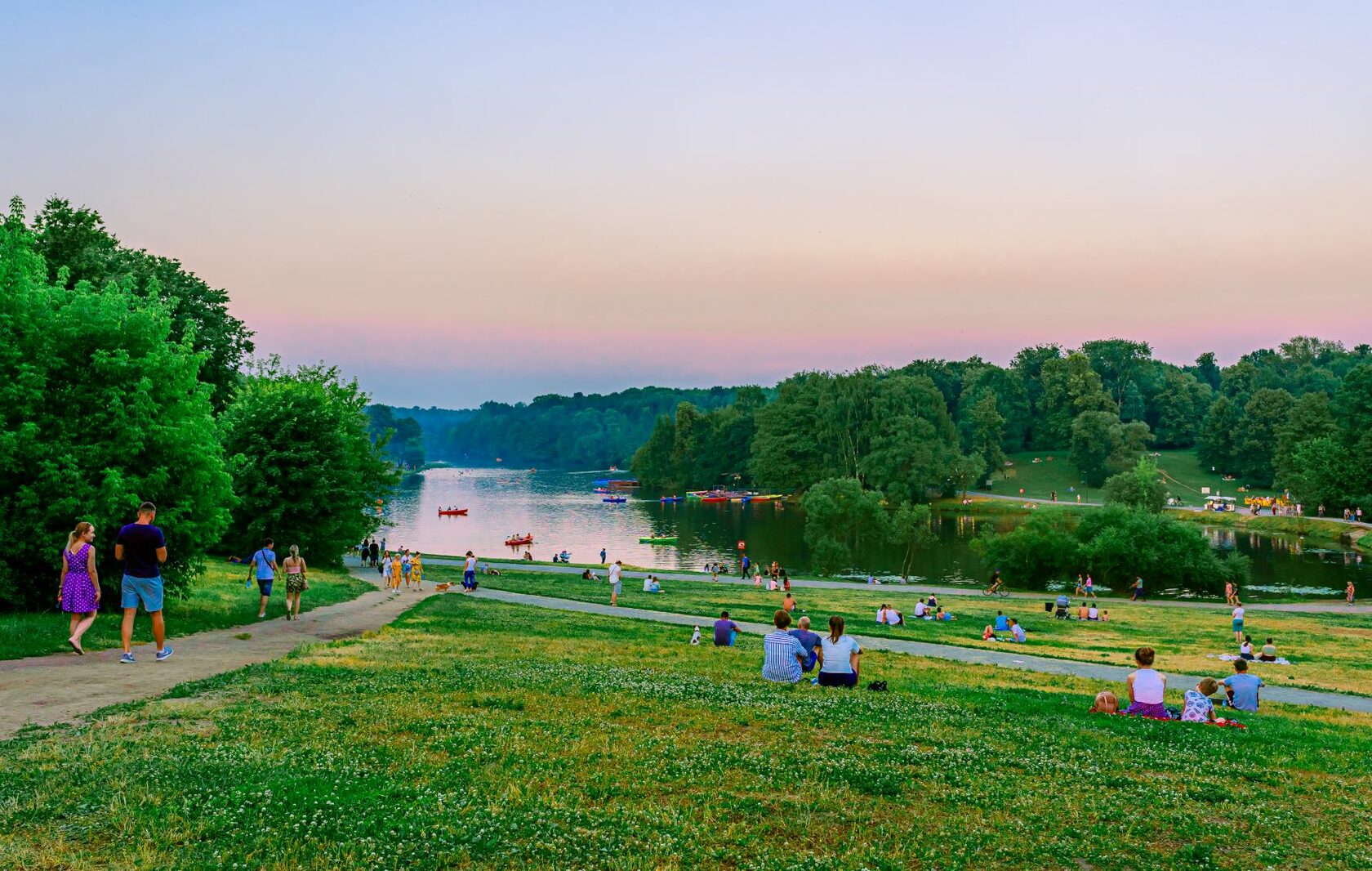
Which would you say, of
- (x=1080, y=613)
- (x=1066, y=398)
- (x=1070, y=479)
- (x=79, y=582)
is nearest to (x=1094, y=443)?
(x=1070, y=479)

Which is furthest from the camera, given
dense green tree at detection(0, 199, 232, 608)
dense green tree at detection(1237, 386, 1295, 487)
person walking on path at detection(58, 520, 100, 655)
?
dense green tree at detection(1237, 386, 1295, 487)

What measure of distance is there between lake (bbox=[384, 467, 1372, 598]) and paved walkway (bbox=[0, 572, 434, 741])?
3520 cm

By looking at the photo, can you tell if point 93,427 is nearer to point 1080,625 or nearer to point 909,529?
point 1080,625

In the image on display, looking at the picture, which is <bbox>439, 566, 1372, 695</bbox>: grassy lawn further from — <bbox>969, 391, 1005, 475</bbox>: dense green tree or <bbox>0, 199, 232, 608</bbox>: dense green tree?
<bbox>969, 391, 1005, 475</bbox>: dense green tree

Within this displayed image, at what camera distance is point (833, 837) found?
783cm

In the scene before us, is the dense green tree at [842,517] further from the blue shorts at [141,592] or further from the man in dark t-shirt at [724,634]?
the blue shorts at [141,592]

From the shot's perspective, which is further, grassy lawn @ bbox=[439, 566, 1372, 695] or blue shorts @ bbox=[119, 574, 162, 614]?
grassy lawn @ bbox=[439, 566, 1372, 695]

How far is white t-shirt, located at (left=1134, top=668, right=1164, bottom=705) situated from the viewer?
1481 centimetres

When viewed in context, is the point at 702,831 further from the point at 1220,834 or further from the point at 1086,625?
the point at 1086,625

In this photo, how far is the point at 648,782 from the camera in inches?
357

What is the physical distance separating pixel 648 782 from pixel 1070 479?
152 m

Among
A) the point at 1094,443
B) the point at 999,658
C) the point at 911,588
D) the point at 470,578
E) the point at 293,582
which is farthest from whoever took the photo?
the point at 1094,443

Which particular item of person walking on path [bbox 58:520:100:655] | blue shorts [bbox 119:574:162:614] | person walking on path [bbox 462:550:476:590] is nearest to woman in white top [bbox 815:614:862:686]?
blue shorts [bbox 119:574:162:614]

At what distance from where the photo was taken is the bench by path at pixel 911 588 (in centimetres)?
4756
